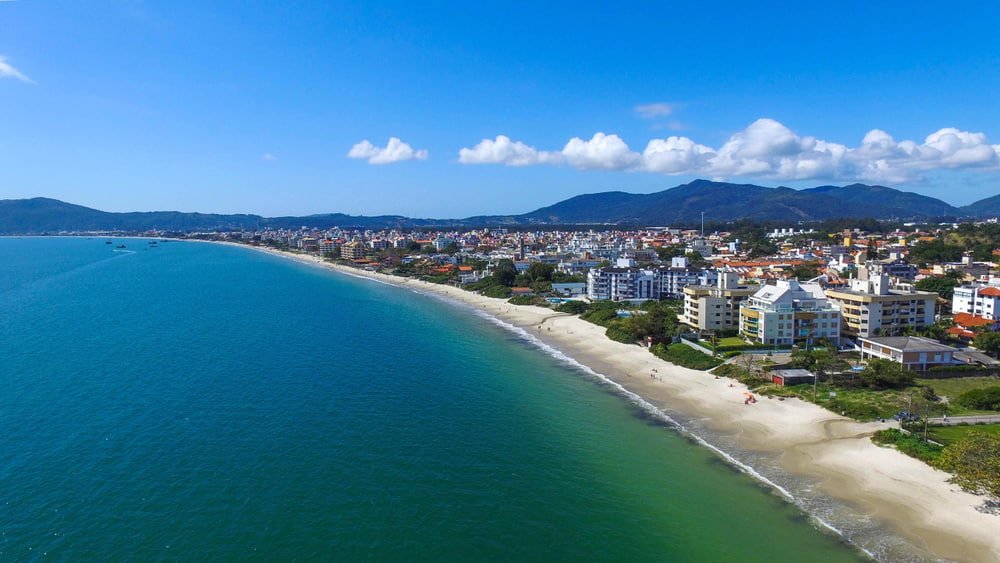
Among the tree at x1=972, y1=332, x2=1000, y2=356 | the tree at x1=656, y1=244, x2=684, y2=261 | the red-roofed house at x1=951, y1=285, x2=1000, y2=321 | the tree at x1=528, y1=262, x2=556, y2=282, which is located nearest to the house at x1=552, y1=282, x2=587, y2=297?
the tree at x1=528, y1=262, x2=556, y2=282

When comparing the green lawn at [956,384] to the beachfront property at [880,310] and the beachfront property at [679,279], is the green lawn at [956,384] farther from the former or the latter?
the beachfront property at [679,279]

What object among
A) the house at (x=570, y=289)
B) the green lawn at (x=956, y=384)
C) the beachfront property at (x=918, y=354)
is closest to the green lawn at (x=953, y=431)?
the green lawn at (x=956, y=384)

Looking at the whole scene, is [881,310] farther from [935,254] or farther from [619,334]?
[935,254]

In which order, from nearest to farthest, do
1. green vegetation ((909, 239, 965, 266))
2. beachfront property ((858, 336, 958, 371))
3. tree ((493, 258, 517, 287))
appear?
beachfront property ((858, 336, 958, 371))
tree ((493, 258, 517, 287))
green vegetation ((909, 239, 965, 266))

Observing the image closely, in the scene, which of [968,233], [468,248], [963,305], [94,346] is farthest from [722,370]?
[468,248]

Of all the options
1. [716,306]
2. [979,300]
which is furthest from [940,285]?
[716,306]

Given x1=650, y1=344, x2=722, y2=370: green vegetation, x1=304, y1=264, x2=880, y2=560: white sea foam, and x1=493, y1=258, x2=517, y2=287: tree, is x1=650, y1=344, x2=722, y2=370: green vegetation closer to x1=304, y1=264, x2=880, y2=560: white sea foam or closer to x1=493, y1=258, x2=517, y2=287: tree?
x1=304, y1=264, x2=880, y2=560: white sea foam

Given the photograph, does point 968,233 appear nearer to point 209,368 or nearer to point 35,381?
point 209,368

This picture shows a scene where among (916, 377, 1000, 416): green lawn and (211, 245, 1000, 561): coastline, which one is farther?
(916, 377, 1000, 416): green lawn
